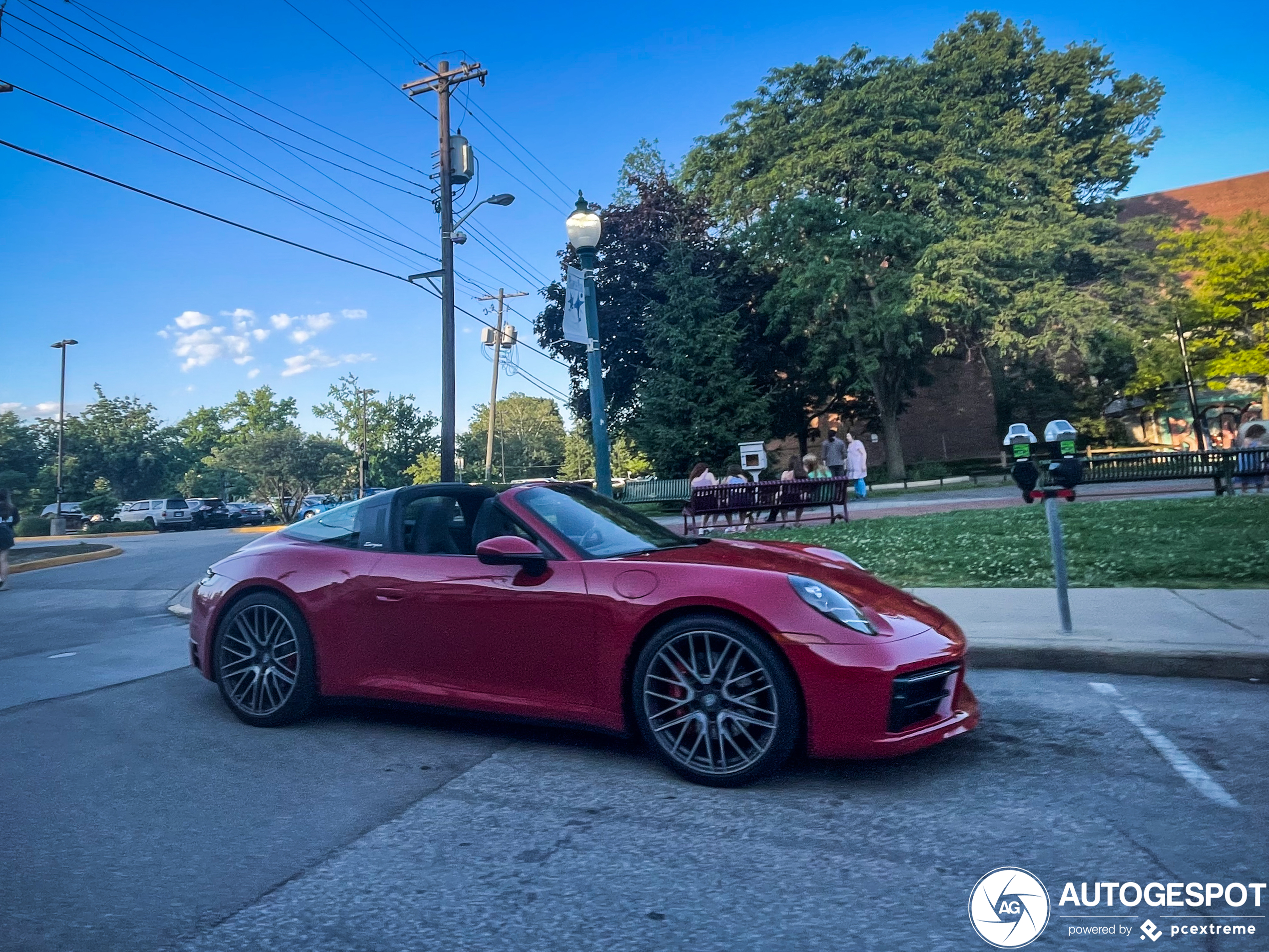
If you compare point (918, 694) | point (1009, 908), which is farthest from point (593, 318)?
point (1009, 908)

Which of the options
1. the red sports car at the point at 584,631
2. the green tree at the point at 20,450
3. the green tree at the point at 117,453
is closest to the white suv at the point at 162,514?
the green tree at the point at 117,453

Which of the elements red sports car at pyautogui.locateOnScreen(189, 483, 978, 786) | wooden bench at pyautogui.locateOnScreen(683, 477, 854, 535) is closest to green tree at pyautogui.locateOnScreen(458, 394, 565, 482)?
wooden bench at pyautogui.locateOnScreen(683, 477, 854, 535)

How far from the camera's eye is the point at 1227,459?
14531 millimetres

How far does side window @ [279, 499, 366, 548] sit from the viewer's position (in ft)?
16.8

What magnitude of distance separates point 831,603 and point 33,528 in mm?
52713

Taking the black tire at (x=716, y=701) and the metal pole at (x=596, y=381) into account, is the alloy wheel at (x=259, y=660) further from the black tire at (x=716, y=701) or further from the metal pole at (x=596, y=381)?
the metal pole at (x=596, y=381)

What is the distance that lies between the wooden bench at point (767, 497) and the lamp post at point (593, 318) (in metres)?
5.81

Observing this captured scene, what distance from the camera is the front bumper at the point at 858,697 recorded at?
3.59 meters

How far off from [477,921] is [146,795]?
2.06 m

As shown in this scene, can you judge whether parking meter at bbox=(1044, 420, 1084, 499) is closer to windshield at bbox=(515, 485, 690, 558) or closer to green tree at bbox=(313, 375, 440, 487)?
windshield at bbox=(515, 485, 690, 558)

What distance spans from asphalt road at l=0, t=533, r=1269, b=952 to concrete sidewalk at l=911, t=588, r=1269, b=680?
0.42 m

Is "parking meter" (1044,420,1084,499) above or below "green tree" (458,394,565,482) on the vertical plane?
below

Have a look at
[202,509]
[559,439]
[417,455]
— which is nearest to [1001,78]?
[202,509]

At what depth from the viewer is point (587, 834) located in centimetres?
339
